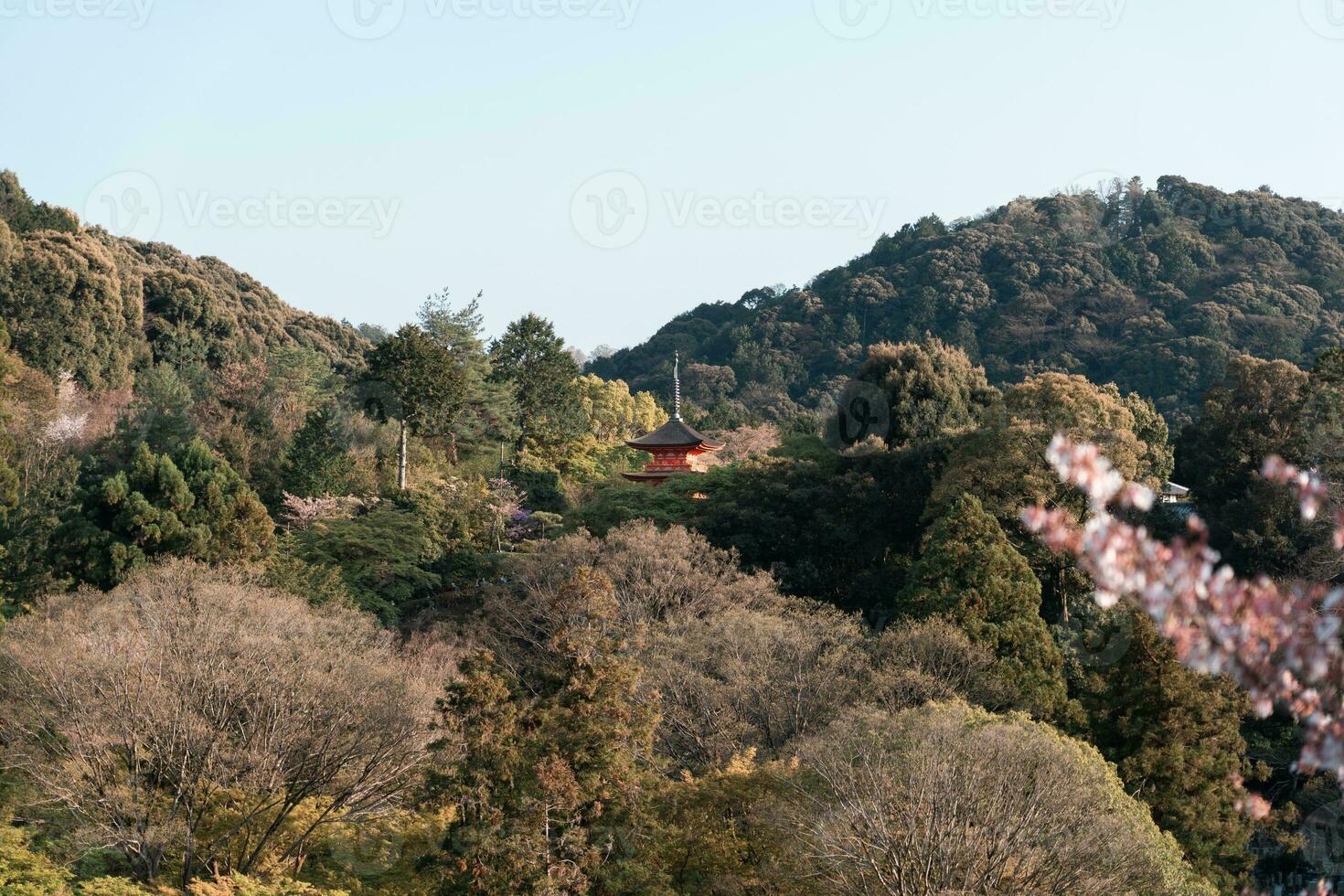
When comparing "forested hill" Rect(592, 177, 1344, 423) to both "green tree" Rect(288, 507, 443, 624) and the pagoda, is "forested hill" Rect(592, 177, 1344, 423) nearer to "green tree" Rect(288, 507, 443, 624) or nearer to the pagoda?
the pagoda

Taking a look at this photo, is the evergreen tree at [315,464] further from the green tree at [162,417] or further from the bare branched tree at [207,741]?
the bare branched tree at [207,741]

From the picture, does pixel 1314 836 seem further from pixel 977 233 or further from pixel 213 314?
pixel 977 233

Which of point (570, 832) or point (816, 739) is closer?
point (570, 832)

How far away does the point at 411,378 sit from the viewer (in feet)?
109

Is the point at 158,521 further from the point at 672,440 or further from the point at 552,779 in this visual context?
the point at 552,779

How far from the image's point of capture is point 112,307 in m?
38.2


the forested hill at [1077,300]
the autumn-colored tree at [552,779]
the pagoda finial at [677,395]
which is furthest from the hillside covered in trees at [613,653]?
the forested hill at [1077,300]

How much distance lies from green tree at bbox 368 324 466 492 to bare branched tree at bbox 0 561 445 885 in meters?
16.2

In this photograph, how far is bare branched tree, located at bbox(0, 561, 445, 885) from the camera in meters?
15.4

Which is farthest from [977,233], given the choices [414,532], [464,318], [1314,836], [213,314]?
[1314,836]

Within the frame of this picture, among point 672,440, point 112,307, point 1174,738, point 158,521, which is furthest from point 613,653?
point 112,307

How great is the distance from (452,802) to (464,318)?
26.6 metres

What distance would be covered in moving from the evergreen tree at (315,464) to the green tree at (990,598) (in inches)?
577

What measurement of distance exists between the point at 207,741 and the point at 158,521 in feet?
29.0
